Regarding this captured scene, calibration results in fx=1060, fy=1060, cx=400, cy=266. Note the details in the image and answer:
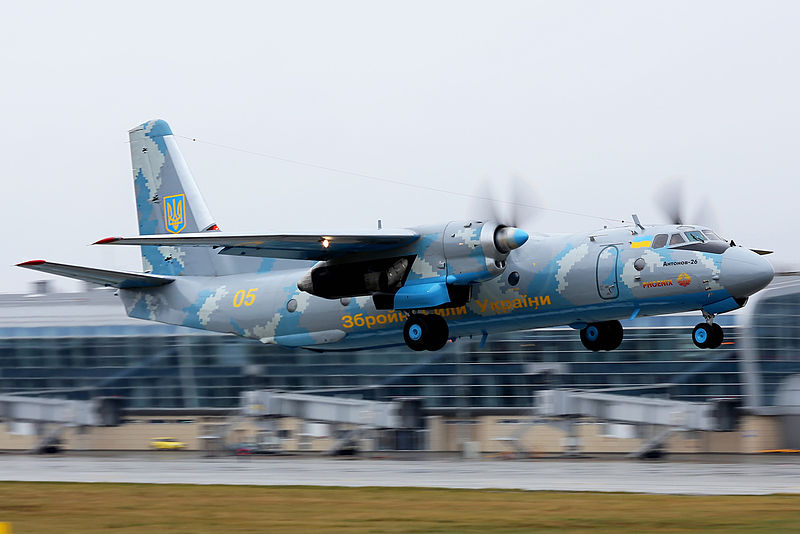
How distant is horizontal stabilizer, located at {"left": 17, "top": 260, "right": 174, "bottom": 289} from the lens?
26.7m

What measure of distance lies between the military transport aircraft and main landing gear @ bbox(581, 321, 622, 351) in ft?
0.09

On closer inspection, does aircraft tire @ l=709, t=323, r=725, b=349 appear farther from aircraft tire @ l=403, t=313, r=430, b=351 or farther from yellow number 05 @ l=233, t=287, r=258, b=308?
yellow number 05 @ l=233, t=287, r=258, b=308

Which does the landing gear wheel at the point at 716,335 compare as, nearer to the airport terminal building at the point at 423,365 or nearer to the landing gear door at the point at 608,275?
the landing gear door at the point at 608,275

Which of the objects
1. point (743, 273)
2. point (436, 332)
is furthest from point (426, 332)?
point (743, 273)

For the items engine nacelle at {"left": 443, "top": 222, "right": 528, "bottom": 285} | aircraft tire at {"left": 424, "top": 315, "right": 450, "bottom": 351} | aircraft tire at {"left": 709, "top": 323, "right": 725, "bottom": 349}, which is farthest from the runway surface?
engine nacelle at {"left": 443, "top": 222, "right": 528, "bottom": 285}

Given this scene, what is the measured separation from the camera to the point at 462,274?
26.0 meters

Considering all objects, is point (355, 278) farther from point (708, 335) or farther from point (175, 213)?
point (175, 213)

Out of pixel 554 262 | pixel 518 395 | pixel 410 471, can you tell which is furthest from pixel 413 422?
pixel 554 262

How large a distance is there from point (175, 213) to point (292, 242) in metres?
8.64

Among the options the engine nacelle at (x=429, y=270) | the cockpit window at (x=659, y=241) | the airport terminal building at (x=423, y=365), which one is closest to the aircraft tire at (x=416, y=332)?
the engine nacelle at (x=429, y=270)

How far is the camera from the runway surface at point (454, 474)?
2481 centimetres

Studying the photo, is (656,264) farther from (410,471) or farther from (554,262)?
(410,471)

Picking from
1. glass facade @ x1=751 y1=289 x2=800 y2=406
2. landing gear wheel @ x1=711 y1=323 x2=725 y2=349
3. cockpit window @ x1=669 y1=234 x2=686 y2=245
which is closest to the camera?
cockpit window @ x1=669 y1=234 x2=686 y2=245

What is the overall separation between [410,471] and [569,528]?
47.2 feet
